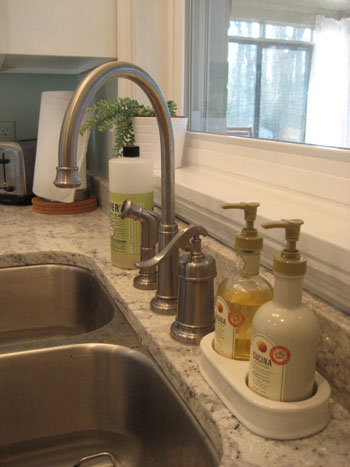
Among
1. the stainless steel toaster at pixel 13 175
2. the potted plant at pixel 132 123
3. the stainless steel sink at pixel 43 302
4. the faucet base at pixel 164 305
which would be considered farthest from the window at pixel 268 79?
the stainless steel toaster at pixel 13 175

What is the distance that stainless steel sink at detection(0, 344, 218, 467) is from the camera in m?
0.76

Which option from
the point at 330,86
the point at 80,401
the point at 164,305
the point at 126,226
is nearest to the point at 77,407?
the point at 80,401

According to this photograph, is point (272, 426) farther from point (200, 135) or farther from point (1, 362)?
A: point (200, 135)

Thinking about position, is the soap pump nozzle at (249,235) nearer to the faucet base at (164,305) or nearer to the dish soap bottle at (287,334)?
the dish soap bottle at (287,334)

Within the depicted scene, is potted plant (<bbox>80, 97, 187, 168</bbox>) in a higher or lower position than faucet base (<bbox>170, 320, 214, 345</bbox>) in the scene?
higher

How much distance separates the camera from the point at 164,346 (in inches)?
27.9

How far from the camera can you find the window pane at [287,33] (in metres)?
0.94

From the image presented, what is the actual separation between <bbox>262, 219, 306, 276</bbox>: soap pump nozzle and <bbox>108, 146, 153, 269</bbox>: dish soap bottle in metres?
0.48

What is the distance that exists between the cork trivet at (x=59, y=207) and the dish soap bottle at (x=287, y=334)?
3.68 ft

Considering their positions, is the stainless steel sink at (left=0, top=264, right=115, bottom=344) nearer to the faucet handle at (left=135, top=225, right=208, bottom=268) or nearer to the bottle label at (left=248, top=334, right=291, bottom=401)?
the faucet handle at (left=135, top=225, right=208, bottom=268)

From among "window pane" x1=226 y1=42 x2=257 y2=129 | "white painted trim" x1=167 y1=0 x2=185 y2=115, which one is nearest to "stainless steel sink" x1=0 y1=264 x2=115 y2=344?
"window pane" x1=226 y1=42 x2=257 y2=129

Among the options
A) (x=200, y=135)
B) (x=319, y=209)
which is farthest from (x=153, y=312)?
(x=200, y=135)

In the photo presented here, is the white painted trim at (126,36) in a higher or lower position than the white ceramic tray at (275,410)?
higher

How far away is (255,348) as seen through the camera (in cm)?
52
